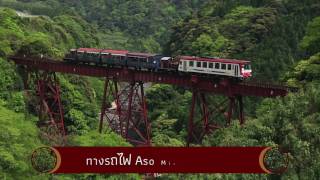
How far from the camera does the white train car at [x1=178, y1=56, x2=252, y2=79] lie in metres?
39.0

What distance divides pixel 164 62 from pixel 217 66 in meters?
5.63

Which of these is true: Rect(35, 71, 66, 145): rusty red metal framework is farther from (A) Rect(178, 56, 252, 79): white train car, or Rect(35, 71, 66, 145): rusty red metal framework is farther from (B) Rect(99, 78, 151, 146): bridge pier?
(A) Rect(178, 56, 252, 79): white train car

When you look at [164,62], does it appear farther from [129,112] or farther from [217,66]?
[217,66]

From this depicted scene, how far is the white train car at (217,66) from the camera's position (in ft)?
128


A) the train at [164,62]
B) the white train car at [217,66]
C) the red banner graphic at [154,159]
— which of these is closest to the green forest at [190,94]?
the white train car at [217,66]

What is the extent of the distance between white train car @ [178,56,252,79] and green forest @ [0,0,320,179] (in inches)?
128

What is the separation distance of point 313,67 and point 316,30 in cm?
1281

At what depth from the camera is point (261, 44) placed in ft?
204

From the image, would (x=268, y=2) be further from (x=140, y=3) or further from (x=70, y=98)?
(x=140, y=3)

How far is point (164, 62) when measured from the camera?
144 feet

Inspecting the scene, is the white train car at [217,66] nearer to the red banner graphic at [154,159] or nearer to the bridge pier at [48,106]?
the bridge pier at [48,106]

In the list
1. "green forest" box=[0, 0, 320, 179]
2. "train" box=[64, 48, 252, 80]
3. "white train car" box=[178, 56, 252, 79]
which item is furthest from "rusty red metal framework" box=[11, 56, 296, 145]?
"green forest" box=[0, 0, 320, 179]

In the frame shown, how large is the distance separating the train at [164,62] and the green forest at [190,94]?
3759 millimetres

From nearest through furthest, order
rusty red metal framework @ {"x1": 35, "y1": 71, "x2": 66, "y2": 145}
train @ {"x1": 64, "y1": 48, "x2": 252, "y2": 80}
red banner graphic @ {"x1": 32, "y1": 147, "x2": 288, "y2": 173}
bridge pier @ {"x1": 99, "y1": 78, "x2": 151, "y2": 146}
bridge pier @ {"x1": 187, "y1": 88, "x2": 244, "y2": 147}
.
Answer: red banner graphic @ {"x1": 32, "y1": 147, "x2": 288, "y2": 173} → train @ {"x1": 64, "y1": 48, "x2": 252, "y2": 80} → bridge pier @ {"x1": 187, "y1": 88, "x2": 244, "y2": 147} → bridge pier @ {"x1": 99, "y1": 78, "x2": 151, "y2": 146} → rusty red metal framework @ {"x1": 35, "y1": 71, "x2": 66, "y2": 145}
